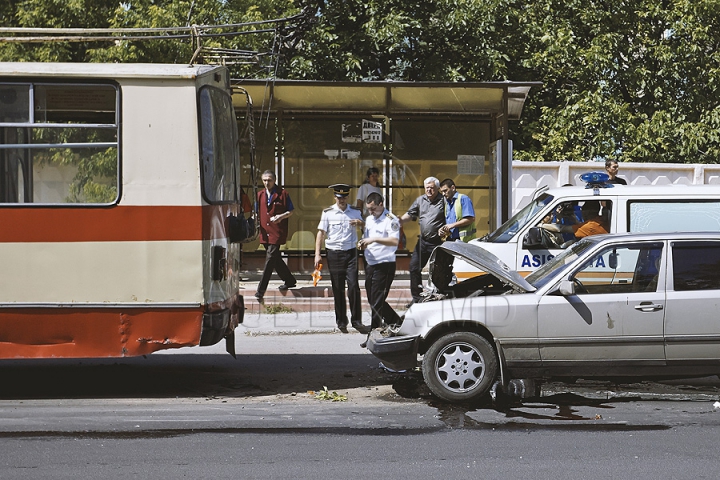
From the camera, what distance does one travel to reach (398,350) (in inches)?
306

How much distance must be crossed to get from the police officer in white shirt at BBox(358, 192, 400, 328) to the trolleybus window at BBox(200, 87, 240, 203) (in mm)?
2645

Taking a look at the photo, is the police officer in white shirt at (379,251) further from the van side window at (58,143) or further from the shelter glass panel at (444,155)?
the shelter glass panel at (444,155)

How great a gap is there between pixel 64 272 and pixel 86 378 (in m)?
1.87

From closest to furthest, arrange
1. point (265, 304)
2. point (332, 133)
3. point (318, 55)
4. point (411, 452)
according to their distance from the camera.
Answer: point (411, 452), point (265, 304), point (332, 133), point (318, 55)

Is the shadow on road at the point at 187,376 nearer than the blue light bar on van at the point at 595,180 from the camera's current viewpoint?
Yes

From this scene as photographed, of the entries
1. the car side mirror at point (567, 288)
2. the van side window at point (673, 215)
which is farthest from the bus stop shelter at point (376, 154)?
the car side mirror at point (567, 288)

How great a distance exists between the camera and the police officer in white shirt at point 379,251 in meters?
11.1

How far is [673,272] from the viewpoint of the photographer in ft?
25.2

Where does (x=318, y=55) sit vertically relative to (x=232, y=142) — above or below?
above

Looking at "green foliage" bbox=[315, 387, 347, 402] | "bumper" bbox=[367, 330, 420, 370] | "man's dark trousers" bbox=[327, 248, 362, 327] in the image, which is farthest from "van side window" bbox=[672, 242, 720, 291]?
"man's dark trousers" bbox=[327, 248, 362, 327]

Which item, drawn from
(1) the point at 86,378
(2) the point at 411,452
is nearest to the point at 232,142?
(1) the point at 86,378

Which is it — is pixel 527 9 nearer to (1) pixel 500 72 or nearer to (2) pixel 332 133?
(1) pixel 500 72

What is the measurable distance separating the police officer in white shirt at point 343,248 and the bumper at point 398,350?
407cm

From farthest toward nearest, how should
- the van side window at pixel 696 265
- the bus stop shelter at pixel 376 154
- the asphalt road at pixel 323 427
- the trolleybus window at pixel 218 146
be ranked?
the bus stop shelter at pixel 376 154
the trolleybus window at pixel 218 146
the van side window at pixel 696 265
the asphalt road at pixel 323 427
